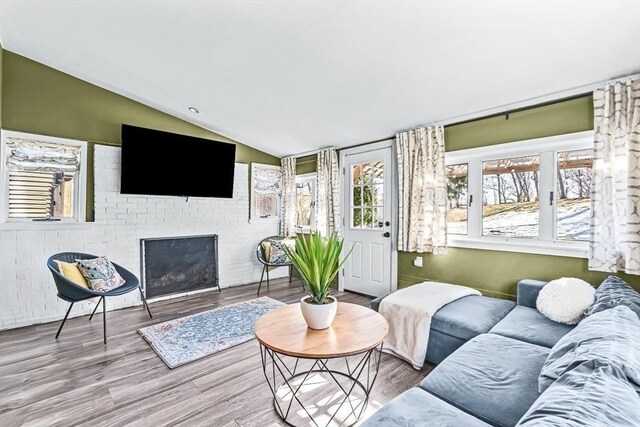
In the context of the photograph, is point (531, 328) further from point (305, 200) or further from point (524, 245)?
point (305, 200)

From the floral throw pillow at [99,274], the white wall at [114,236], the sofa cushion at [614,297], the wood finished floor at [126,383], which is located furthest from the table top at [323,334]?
the white wall at [114,236]

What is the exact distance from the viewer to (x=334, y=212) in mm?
4457

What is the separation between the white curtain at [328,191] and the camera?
4.46 m

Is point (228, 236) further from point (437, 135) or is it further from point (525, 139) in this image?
point (525, 139)

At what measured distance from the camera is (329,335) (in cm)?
168

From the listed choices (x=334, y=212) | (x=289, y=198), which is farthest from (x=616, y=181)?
(x=289, y=198)

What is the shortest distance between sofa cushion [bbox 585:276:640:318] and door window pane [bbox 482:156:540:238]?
33.4 inches

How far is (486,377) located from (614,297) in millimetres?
1063

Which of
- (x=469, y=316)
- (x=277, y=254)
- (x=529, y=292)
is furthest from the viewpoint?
(x=277, y=254)

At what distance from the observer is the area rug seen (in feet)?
8.29

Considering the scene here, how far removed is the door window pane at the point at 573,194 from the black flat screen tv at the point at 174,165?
390 centimetres

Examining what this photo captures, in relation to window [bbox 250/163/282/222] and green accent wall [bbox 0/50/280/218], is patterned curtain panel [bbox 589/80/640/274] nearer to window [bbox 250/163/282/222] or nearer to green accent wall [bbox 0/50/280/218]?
window [bbox 250/163/282/222]

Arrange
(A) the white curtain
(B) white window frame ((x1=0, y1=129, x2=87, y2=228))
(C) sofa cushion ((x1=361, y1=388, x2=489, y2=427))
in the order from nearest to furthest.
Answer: (C) sofa cushion ((x1=361, y1=388, x2=489, y2=427)) → (B) white window frame ((x1=0, y1=129, x2=87, y2=228)) → (A) the white curtain

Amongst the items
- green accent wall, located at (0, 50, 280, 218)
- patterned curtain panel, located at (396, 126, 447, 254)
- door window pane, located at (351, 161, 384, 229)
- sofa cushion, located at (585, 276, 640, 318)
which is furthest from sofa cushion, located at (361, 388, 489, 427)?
green accent wall, located at (0, 50, 280, 218)
